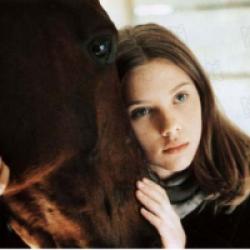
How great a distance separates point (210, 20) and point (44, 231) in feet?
2.02

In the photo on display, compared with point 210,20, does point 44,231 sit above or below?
below

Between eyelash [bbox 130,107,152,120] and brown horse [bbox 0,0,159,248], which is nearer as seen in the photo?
brown horse [bbox 0,0,159,248]

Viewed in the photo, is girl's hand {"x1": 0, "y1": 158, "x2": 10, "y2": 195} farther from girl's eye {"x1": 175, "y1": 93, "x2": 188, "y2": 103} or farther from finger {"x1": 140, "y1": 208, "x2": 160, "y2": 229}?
girl's eye {"x1": 175, "y1": 93, "x2": 188, "y2": 103}

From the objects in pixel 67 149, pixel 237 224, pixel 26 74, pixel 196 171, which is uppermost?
pixel 26 74

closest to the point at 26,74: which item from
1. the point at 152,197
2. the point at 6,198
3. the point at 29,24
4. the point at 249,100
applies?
the point at 29,24

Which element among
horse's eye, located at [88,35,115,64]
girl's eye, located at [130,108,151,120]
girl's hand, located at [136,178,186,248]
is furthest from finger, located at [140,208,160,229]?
horse's eye, located at [88,35,115,64]

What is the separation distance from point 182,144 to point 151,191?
135 millimetres

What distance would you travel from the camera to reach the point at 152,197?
1.02 metres

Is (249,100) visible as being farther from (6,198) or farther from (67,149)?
(6,198)

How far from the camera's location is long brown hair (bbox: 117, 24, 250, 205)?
104 cm

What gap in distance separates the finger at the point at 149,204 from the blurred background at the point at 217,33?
0.27 metres

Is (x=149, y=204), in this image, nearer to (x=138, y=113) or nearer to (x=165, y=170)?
(x=165, y=170)

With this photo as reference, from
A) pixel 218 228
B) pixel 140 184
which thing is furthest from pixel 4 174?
→ pixel 218 228

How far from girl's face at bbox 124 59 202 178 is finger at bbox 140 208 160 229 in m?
0.11
